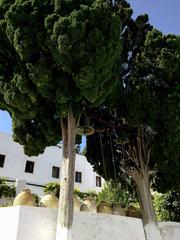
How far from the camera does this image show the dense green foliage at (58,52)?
7074 millimetres

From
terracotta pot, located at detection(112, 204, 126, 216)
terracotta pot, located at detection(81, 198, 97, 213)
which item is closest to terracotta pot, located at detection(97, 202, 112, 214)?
terracotta pot, located at detection(112, 204, 126, 216)

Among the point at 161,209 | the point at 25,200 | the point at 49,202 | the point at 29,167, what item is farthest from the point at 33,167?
the point at 25,200

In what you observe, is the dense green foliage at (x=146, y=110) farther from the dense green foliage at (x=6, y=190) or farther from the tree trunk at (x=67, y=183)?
the dense green foliage at (x=6, y=190)

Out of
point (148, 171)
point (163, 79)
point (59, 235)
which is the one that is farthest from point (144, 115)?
point (59, 235)

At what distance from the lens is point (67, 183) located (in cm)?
753

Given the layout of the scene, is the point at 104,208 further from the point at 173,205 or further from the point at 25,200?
the point at 173,205

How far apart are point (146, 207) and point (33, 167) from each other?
47.5 ft

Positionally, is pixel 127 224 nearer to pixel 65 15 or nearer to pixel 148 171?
pixel 148 171

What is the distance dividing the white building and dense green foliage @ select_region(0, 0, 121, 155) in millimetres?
13559

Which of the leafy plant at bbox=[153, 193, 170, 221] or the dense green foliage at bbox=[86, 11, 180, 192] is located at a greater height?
the dense green foliage at bbox=[86, 11, 180, 192]

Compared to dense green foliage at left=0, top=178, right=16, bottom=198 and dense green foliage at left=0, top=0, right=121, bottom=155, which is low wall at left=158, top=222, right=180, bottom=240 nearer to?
dense green foliage at left=0, top=0, right=121, bottom=155

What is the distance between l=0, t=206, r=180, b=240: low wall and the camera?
7.00 m

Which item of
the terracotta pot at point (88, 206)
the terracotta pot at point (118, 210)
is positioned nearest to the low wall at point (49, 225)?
the terracotta pot at point (118, 210)

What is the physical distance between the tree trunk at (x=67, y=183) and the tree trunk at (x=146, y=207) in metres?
3.74
